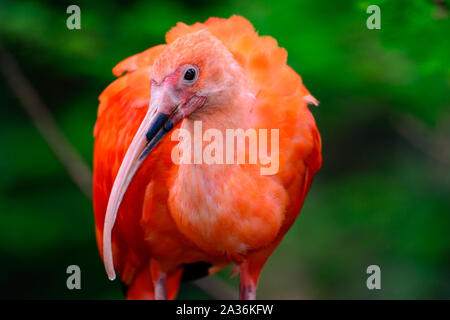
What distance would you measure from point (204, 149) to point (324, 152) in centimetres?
317

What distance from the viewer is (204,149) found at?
2420 millimetres

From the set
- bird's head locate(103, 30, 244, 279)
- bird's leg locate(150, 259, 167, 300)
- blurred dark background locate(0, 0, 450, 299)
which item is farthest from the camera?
blurred dark background locate(0, 0, 450, 299)

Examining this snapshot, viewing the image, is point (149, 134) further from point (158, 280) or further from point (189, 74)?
point (158, 280)

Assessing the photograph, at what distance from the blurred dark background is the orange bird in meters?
0.90

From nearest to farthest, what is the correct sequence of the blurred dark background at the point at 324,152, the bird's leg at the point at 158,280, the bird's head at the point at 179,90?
the bird's head at the point at 179,90 → the bird's leg at the point at 158,280 → the blurred dark background at the point at 324,152

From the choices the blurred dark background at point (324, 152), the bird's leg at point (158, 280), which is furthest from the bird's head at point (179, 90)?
the blurred dark background at point (324, 152)

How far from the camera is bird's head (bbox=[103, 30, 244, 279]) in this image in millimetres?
2238

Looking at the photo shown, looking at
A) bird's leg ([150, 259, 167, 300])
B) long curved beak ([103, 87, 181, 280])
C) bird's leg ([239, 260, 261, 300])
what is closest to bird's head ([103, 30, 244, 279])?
long curved beak ([103, 87, 181, 280])

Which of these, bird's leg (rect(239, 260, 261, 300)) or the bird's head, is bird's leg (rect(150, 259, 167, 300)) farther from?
the bird's head

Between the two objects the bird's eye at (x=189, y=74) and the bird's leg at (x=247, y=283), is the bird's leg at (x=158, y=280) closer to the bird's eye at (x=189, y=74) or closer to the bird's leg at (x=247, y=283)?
the bird's leg at (x=247, y=283)

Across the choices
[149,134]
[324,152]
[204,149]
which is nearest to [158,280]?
[204,149]

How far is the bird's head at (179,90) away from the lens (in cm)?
224

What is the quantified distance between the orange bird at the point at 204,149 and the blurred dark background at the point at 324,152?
904 mm

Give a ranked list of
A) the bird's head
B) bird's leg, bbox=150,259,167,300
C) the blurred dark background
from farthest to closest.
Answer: the blurred dark background
bird's leg, bbox=150,259,167,300
the bird's head
